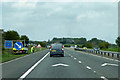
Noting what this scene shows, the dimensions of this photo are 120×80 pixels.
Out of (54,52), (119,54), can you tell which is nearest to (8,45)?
(54,52)

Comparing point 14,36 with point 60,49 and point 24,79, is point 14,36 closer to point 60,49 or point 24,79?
point 60,49

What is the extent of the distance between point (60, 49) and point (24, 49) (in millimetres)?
10390

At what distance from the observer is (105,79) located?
1049cm

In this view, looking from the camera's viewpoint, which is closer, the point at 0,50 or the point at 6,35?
the point at 0,50

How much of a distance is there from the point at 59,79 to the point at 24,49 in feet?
101

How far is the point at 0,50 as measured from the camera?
34844mm

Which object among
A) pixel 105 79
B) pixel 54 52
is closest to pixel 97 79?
pixel 105 79

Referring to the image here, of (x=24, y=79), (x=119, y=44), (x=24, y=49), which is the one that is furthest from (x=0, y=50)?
(x=119, y=44)

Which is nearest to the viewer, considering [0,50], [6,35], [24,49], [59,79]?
[59,79]

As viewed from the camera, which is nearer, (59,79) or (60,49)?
(59,79)

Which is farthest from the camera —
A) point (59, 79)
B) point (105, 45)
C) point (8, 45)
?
point (105, 45)

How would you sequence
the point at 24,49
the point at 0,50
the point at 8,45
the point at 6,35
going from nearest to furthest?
the point at 8,45, the point at 0,50, the point at 24,49, the point at 6,35

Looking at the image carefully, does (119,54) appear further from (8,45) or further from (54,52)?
(8,45)

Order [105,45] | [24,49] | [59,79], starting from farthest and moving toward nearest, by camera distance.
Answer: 1. [105,45]
2. [24,49]
3. [59,79]
